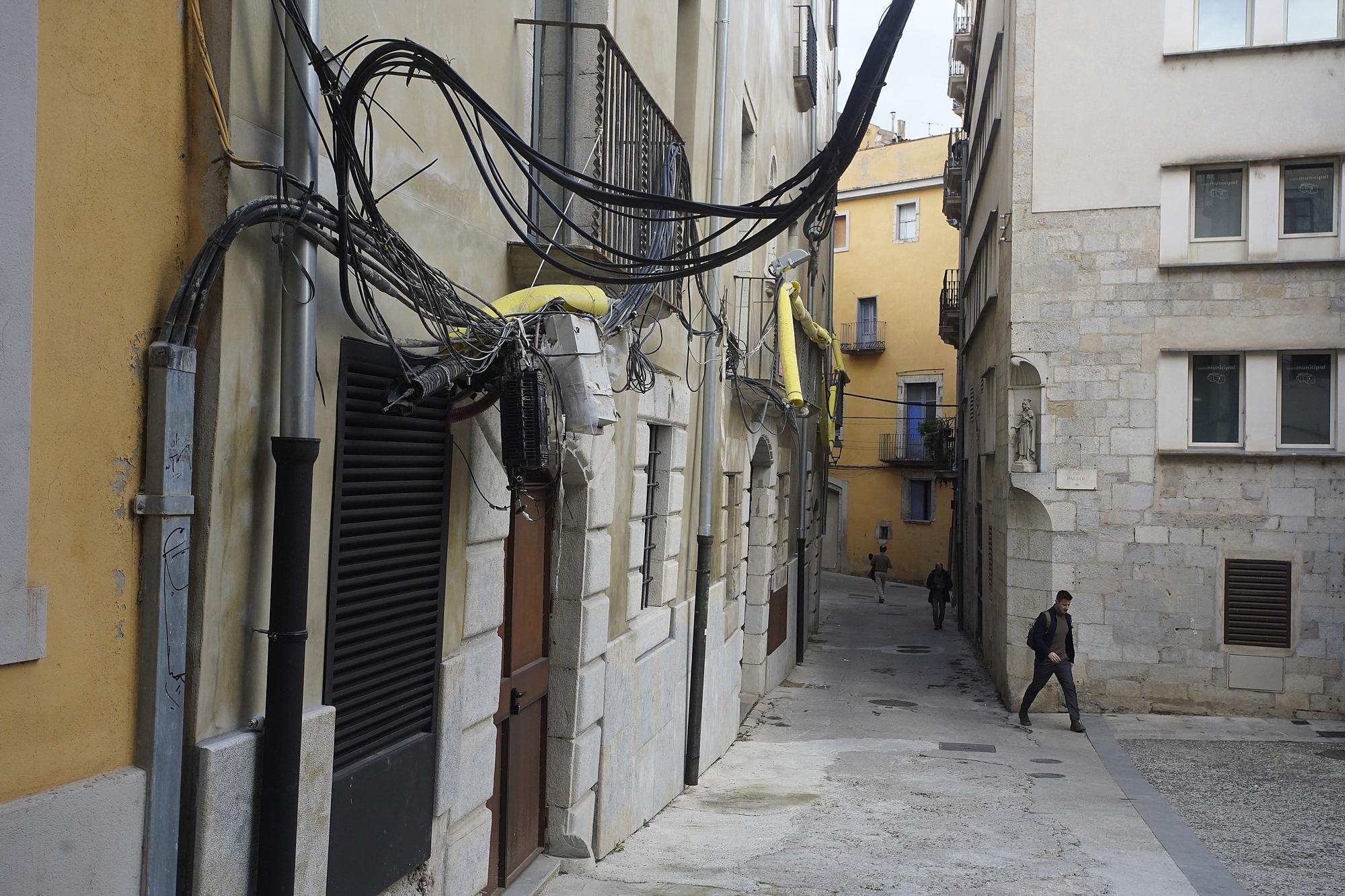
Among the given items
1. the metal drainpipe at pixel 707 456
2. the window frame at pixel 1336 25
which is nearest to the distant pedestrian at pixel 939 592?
the window frame at pixel 1336 25

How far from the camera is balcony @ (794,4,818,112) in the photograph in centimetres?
1806

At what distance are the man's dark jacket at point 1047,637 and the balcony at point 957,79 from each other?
19.1m

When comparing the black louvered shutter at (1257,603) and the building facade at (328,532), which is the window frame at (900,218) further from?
the building facade at (328,532)

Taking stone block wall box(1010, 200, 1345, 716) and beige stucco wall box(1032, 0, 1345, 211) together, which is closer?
stone block wall box(1010, 200, 1345, 716)

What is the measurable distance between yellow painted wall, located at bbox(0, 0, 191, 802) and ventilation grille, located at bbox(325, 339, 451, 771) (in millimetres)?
1036

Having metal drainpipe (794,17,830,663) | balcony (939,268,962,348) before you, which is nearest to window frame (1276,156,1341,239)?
metal drainpipe (794,17,830,663)

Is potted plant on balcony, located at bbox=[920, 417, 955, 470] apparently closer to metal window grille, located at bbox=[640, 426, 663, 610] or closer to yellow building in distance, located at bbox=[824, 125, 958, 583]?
yellow building in distance, located at bbox=[824, 125, 958, 583]

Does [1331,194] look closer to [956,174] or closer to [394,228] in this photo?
[956,174]

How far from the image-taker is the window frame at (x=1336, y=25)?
14117 mm

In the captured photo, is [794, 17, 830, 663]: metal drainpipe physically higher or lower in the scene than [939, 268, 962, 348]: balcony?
lower

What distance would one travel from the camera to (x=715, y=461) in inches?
444

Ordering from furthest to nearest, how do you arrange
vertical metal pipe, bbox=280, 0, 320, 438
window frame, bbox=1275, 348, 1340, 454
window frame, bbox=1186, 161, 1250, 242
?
window frame, bbox=1186, 161, 1250, 242 < window frame, bbox=1275, 348, 1340, 454 < vertical metal pipe, bbox=280, 0, 320, 438

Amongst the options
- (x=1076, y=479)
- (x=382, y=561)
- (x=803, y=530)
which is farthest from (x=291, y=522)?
(x=803, y=530)

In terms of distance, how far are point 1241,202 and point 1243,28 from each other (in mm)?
2152
